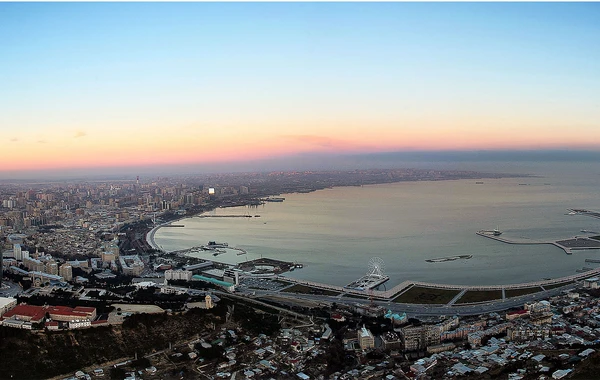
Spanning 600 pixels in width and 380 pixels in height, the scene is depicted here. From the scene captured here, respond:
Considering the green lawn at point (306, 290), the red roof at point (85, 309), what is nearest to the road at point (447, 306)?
the green lawn at point (306, 290)

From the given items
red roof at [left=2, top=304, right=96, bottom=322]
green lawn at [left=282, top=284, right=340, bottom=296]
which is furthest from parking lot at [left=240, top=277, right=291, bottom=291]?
red roof at [left=2, top=304, right=96, bottom=322]

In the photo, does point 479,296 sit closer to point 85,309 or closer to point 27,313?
point 85,309

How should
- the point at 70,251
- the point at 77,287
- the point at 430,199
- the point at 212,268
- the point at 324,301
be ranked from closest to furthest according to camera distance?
1. the point at 324,301
2. the point at 77,287
3. the point at 212,268
4. the point at 70,251
5. the point at 430,199

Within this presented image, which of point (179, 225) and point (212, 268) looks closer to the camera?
point (212, 268)

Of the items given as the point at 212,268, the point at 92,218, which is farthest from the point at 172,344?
the point at 92,218

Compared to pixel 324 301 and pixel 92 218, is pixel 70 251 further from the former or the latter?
pixel 324 301
